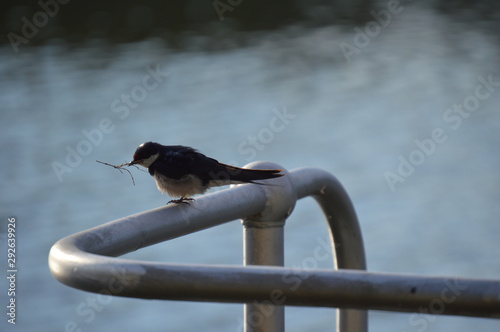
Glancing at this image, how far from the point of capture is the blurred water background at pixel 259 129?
12.3 ft

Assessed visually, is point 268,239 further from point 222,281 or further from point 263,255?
point 222,281

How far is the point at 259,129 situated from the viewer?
16.6 feet

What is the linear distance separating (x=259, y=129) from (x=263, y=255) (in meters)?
3.96

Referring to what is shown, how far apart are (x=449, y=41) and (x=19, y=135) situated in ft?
13.2

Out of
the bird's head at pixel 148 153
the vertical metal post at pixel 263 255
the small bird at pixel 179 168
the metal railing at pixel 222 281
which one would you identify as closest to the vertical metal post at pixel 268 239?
the vertical metal post at pixel 263 255

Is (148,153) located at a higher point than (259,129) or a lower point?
higher

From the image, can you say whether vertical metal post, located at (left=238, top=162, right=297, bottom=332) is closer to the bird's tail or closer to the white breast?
the bird's tail

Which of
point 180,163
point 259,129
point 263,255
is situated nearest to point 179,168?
point 180,163

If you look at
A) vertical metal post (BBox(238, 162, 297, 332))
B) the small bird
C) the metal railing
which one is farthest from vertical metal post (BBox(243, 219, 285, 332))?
the small bird

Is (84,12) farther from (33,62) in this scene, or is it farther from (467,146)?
(467,146)

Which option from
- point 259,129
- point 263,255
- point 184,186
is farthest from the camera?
point 259,129

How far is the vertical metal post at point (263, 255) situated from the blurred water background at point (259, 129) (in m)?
2.25

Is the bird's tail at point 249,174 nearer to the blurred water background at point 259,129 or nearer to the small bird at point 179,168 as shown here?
the small bird at point 179,168

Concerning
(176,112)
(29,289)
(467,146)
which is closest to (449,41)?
(467,146)
